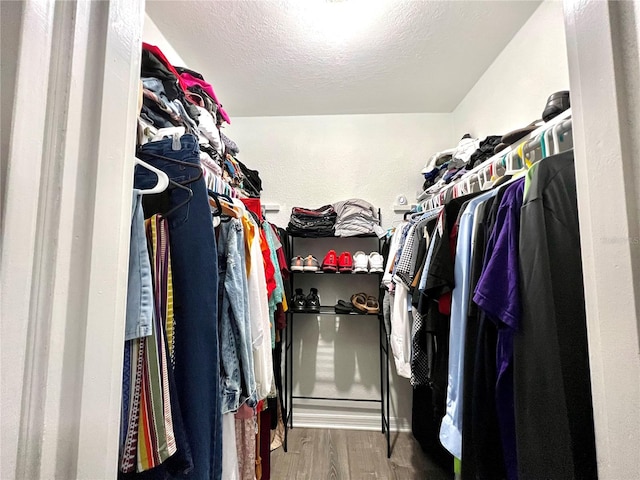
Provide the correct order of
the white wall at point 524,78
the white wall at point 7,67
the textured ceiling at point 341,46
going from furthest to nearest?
1. the textured ceiling at point 341,46
2. the white wall at point 524,78
3. the white wall at point 7,67

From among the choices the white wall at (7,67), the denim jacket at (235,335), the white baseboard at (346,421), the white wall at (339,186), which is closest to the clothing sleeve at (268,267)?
the denim jacket at (235,335)

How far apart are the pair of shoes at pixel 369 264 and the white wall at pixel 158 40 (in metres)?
1.65

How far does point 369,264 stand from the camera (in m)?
1.94

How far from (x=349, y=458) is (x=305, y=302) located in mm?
985

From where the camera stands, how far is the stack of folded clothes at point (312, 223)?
2.00 m

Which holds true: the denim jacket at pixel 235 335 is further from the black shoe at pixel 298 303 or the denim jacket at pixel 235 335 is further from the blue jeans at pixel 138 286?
the black shoe at pixel 298 303

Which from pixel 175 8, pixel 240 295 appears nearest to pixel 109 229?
pixel 240 295

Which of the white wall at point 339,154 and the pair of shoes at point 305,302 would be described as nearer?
the pair of shoes at point 305,302

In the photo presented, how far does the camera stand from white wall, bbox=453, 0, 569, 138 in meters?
1.22

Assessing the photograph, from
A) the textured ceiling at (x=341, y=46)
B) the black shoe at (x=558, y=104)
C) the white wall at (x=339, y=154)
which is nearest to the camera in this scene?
the black shoe at (x=558, y=104)

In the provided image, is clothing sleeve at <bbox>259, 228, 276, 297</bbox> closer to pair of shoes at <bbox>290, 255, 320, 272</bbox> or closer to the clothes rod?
pair of shoes at <bbox>290, 255, 320, 272</bbox>

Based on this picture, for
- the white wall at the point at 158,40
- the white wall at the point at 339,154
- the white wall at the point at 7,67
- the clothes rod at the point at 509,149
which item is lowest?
the white wall at the point at 7,67

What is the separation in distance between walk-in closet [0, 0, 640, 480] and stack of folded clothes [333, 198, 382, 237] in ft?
0.05

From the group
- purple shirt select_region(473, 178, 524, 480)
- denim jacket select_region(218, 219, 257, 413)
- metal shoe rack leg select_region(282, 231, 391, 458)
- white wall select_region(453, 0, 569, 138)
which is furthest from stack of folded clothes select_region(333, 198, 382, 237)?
purple shirt select_region(473, 178, 524, 480)
